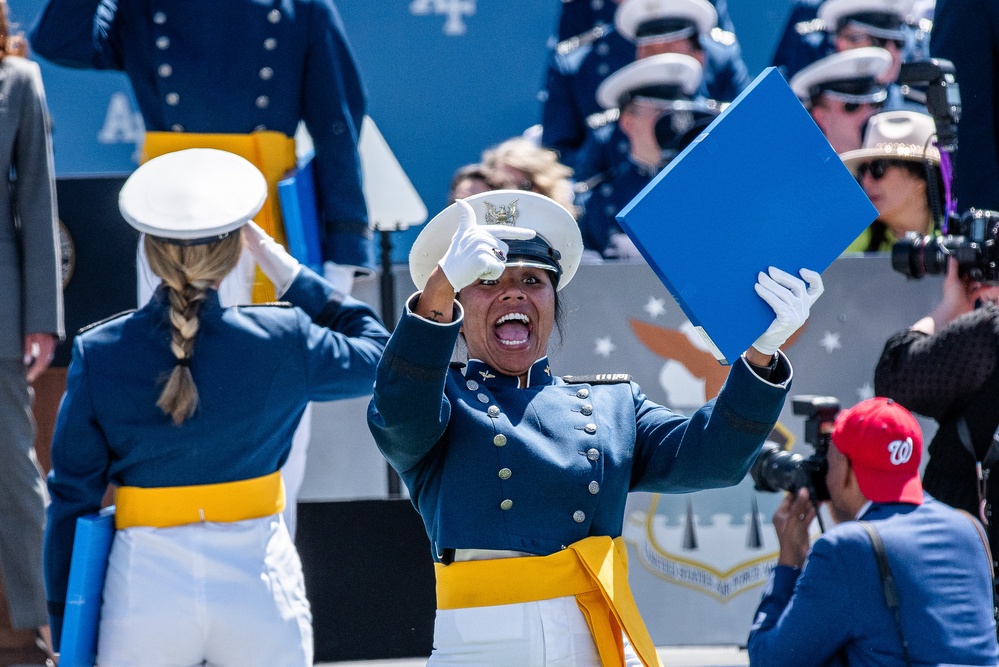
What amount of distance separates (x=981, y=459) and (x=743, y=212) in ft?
5.52

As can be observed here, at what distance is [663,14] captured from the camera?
6012 millimetres

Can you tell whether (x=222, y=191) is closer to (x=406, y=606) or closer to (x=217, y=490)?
(x=217, y=490)

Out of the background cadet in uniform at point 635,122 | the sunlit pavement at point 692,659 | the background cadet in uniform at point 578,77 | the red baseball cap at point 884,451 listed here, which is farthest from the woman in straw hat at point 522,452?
the background cadet in uniform at point 578,77

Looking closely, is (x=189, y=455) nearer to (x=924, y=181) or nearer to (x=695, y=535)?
(x=695, y=535)

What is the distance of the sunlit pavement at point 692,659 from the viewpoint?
4.53 m

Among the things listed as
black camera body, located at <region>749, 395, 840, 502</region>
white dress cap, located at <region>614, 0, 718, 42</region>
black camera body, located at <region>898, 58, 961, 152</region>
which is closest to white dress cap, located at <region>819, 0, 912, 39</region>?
white dress cap, located at <region>614, 0, 718, 42</region>

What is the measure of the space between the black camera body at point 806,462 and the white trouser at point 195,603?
135cm

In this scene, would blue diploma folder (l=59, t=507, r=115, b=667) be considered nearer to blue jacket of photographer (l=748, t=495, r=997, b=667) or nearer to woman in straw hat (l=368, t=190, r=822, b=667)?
woman in straw hat (l=368, t=190, r=822, b=667)

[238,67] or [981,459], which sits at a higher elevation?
[238,67]

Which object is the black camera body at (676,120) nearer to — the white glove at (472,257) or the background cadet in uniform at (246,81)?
the background cadet in uniform at (246,81)

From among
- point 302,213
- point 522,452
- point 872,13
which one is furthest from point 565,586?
point 872,13

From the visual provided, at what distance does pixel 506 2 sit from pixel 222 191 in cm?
345

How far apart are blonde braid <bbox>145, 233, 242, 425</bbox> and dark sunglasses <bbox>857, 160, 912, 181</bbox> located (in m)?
2.46

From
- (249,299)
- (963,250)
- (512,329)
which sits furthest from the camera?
(249,299)
